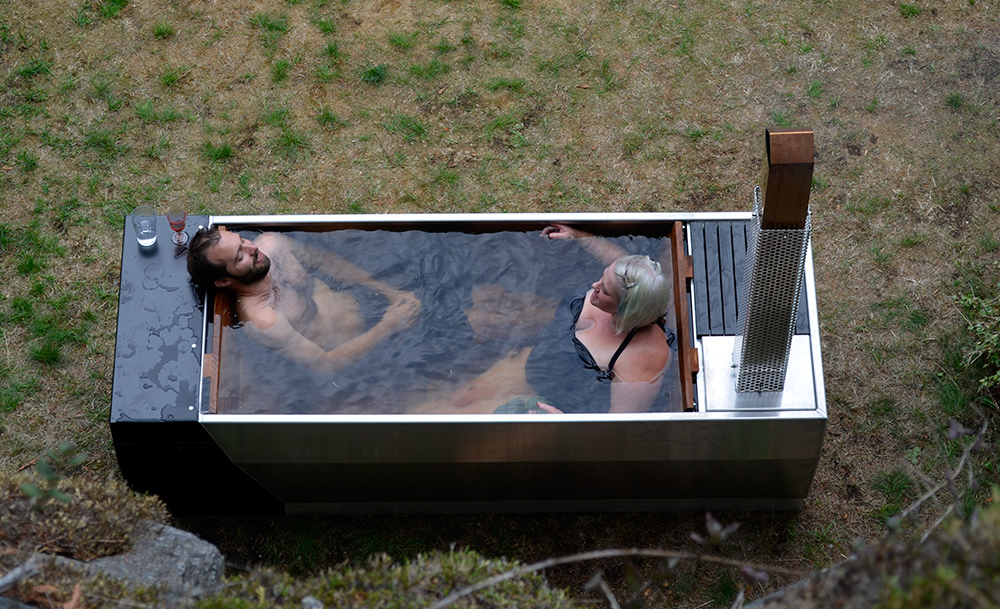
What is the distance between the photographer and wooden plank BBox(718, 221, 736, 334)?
12.3 ft

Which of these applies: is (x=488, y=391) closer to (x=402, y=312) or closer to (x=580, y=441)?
(x=580, y=441)

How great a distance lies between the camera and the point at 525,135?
17.9 ft

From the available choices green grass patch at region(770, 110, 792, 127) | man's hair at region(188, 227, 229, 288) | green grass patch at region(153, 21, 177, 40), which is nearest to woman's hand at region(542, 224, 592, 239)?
man's hair at region(188, 227, 229, 288)

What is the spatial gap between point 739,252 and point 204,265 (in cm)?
232

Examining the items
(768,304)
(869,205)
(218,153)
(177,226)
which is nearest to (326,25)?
(218,153)

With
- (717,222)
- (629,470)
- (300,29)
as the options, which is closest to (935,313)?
(717,222)

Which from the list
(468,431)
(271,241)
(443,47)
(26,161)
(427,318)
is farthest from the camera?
(443,47)

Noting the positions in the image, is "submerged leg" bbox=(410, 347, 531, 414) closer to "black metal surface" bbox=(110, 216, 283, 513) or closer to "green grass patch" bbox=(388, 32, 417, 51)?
"black metal surface" bbox=(110, 216, 283, 513)

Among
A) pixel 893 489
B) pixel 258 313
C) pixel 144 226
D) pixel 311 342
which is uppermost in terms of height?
pixel 144 226

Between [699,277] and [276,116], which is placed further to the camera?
[276,116]

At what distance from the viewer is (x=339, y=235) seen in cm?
424

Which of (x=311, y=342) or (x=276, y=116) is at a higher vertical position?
(x=276, y=116)

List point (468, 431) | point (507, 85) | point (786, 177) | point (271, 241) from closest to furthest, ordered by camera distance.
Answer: point (786, 177) < point (468, 431) < point (271, 241) < point (507, 85)

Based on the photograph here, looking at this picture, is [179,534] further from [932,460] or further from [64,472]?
[932,460]
